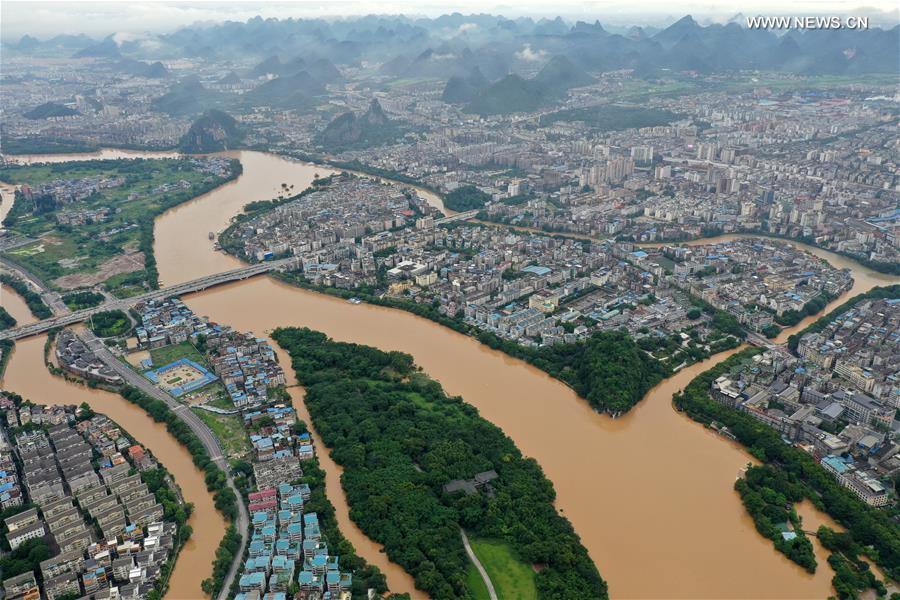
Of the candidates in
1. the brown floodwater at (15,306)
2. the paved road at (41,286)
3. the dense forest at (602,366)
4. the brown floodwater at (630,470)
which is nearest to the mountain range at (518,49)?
the paved road at (41,286)

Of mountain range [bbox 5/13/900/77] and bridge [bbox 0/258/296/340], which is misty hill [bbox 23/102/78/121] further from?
bridge [bbox 0/258/296/340]

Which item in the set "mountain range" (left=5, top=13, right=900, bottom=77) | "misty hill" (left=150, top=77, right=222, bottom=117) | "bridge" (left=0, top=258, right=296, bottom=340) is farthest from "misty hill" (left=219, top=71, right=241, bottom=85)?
"bridge" (left=0, top=258, right=296, bottom=340)

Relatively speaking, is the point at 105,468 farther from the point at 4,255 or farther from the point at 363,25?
the point at 363,25

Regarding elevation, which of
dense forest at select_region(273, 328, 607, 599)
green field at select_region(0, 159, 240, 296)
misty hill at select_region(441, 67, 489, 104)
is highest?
misty hill at select_region(441, 67, 489, 104)

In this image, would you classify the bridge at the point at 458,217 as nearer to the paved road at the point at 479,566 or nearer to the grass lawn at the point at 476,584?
the paved road at the point at 479,566

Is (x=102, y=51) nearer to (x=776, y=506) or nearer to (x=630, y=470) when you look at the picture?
(x=630, y=470)

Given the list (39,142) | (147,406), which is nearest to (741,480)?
(147,406)
